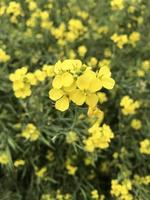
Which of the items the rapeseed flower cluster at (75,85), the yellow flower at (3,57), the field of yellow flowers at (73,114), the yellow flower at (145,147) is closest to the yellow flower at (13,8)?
the field of yellow flowers at (73,114)

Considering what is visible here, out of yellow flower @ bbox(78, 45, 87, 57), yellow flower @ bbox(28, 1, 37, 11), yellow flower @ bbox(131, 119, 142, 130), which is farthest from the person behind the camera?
yellow flower @ bbox(28, 1, 37, 11)

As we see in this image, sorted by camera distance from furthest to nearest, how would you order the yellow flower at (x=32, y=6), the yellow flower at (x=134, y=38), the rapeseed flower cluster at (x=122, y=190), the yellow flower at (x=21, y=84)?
the yellow flower at (x=32, y=6)
the yellow flower at (x=134, y=38)
the rapeseed flower cluster at (x=122, y=190)
the yellow flower at (x=21, y=84)

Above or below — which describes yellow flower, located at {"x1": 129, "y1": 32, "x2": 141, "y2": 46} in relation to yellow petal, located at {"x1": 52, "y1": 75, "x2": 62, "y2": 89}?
below

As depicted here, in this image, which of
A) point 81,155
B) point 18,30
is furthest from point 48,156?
point 18,30

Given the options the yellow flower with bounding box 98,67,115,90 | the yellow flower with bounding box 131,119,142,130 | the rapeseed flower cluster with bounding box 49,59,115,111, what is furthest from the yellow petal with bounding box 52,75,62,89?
the yellow flower with bounding box 131,119,142,130

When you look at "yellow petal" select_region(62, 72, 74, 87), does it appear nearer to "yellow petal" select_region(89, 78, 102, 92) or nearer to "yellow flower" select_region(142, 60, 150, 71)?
"yellow petal" select_region(89, 78, 102, 92)

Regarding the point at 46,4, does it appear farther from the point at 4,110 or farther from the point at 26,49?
the point at 4,110

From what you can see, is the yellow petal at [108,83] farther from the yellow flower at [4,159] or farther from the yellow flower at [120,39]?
the yellow flower at [120,39]
